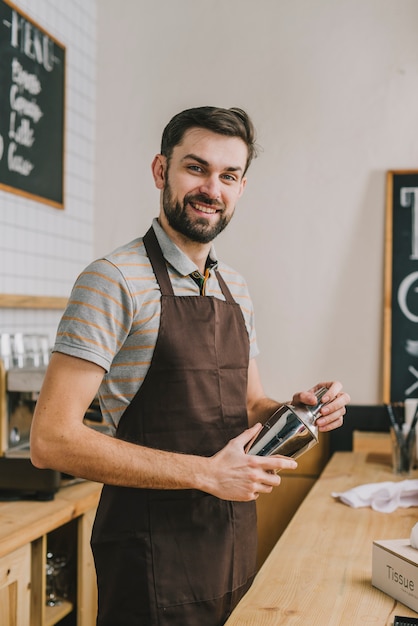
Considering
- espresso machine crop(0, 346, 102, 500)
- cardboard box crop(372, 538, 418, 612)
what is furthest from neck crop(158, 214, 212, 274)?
cardboard box crop(372, 538, 418, 612)

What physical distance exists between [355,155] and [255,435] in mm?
2054

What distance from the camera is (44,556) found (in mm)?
2195

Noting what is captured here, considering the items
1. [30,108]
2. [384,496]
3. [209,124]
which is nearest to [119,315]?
[209,124]

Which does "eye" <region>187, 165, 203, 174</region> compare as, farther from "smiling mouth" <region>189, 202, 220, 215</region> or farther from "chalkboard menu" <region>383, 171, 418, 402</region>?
"chalkboard menu" <region>383, 171, 418, 402</region>

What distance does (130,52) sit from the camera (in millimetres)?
3605

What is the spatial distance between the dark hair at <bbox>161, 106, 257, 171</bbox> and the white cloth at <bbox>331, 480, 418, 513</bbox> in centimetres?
109

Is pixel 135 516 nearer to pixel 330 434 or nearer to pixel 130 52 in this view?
pixel 330 434

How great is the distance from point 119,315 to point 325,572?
72 cm

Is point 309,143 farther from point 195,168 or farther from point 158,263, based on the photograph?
point 158,263

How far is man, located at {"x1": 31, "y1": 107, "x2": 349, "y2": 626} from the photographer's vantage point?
5.08 feet

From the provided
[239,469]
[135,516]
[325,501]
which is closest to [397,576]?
[239,469]

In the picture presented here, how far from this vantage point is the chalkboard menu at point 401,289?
3.24 metres

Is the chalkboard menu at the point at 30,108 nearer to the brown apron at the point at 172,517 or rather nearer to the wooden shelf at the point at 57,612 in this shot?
the brown apron at the point at 172,517

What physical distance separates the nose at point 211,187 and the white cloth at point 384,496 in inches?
40.8
